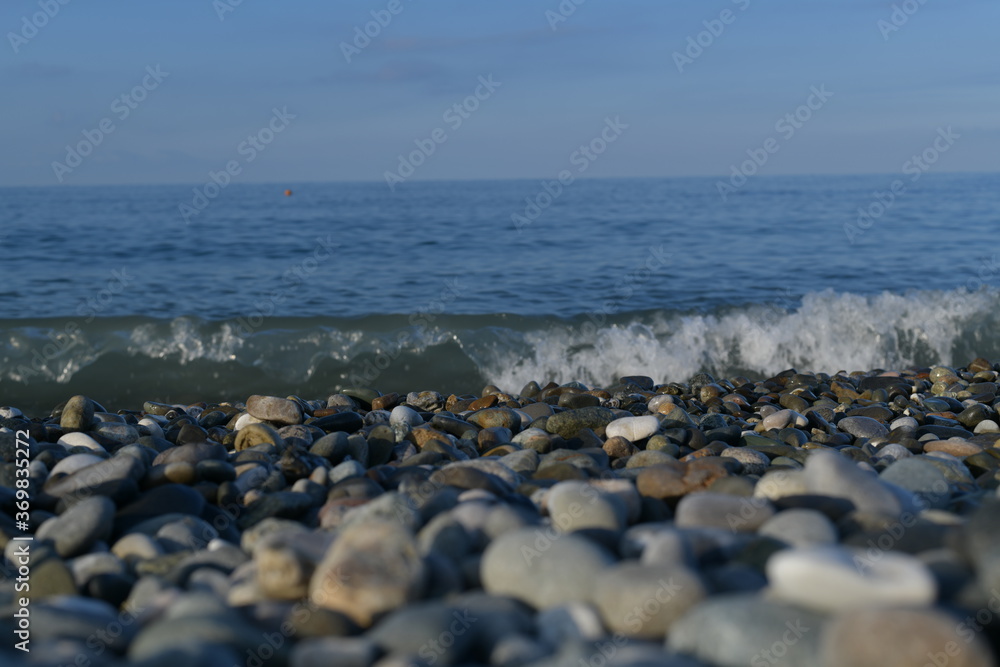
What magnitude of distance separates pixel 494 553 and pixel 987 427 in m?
4.12

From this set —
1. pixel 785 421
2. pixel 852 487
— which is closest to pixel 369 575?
pixel 852 487

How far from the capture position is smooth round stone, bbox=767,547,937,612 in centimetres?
183

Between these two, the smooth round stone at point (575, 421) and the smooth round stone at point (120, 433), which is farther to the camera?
the smooth round stone at point (575, 421)

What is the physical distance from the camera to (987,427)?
16.4 feet

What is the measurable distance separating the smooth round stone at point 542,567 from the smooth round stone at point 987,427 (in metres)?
3.84

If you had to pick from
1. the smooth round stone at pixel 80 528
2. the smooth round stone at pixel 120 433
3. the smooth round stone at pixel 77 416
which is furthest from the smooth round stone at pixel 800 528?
the smooth round stone at pixel 77 416

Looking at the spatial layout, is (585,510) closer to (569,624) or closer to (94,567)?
(569,624)

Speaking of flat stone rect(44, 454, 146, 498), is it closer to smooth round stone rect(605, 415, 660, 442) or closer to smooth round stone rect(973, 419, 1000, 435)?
smooth round stone rect(605, 415, 660, 442)

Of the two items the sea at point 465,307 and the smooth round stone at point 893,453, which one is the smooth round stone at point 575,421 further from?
the sea at point 465,307

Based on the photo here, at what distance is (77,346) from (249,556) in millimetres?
7689

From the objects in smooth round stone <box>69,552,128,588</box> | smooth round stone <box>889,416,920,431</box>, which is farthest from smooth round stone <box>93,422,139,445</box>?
smooth round stone <box>889,416,920,431</box>

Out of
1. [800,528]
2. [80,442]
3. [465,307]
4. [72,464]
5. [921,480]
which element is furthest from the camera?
[465,307]

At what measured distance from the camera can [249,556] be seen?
8.70 feet

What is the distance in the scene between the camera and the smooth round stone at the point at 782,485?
2.75 m
